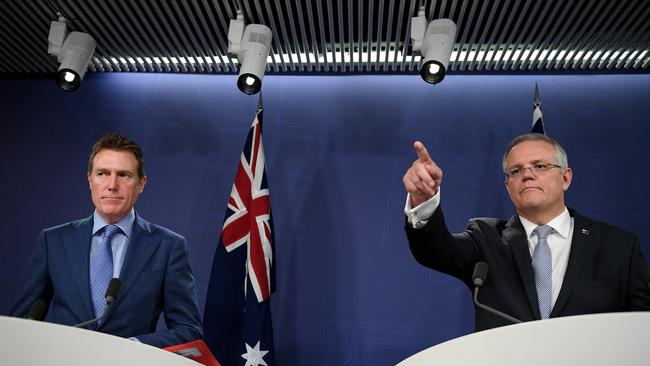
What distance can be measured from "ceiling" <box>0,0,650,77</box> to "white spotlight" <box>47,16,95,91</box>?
0.45 feet

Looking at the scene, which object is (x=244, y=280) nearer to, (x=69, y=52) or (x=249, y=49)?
(x=249, y=49)

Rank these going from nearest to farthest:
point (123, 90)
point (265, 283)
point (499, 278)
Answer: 1. point (499, 278)
2. point (265, 283)
3. point (123, 90)

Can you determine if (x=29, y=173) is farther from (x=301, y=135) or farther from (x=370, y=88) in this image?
(x=370, y=88)

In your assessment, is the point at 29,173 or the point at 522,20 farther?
the point at 29,173

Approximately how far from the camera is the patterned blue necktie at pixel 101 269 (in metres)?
2.31

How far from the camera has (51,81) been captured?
4.68 metres

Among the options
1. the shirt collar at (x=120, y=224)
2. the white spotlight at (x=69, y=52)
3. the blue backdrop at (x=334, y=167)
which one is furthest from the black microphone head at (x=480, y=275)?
the white spotlight at (x=69, y=52)

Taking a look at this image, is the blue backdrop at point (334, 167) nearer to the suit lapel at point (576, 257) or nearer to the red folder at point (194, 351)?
the suit lapel at point (576, 257)

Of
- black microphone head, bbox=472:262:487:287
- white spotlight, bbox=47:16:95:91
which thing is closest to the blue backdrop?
white spotlight, bbox=47:16:95:91

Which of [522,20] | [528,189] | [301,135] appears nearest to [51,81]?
[301,135]

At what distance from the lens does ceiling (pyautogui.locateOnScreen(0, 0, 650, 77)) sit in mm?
3762

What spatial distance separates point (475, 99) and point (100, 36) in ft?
8.76

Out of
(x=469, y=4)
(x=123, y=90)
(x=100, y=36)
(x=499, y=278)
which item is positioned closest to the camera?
(x=499, y=278)

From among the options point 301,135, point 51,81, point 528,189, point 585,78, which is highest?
point 585,78
